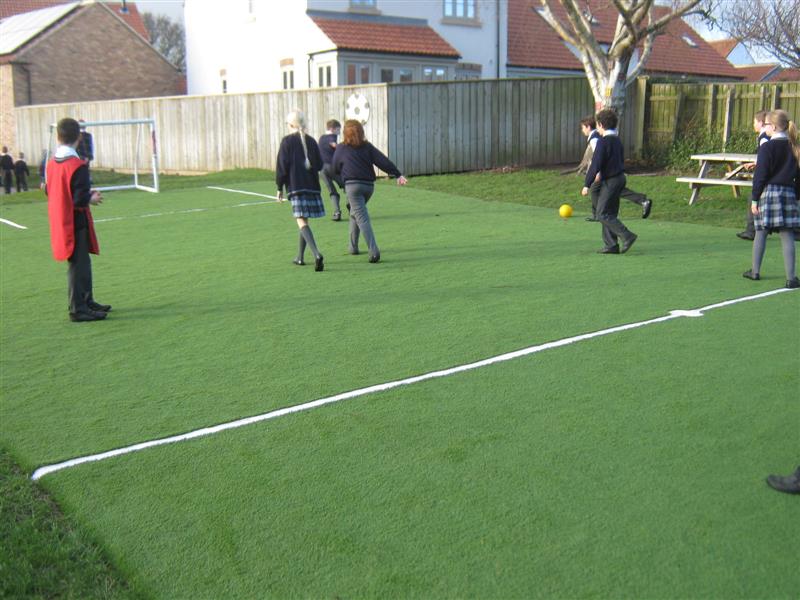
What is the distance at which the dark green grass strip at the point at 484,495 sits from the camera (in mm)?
3480

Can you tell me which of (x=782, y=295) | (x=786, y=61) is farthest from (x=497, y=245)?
(x=786, y=61)

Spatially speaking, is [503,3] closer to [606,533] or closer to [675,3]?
[675,3]

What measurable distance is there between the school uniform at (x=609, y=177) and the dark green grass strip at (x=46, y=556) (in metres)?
7.93

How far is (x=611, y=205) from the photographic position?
10.6m

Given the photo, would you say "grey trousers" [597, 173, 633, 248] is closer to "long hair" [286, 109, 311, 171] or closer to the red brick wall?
"long hair" [286, 109, 311, 171]

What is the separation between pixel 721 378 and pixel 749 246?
6.29 metres

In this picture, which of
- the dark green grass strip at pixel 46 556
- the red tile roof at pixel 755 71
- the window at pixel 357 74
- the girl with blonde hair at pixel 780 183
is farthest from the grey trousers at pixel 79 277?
the red tile roof at pixel 755 71

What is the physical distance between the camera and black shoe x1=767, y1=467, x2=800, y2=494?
13.3ft

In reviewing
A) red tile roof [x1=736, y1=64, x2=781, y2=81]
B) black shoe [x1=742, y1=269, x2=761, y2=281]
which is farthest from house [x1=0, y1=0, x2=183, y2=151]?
black shoe [x1=742, y1=269, x2=761, y2=281]

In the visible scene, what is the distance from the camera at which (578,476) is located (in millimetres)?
4328

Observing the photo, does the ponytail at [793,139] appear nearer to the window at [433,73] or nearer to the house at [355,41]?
the house at [355,41]

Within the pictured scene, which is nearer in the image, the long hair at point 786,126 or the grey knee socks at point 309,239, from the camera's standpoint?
the long hair at point 786,126

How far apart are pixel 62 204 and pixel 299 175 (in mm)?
2929

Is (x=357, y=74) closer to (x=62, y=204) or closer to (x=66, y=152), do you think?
(x=66, y=152)
